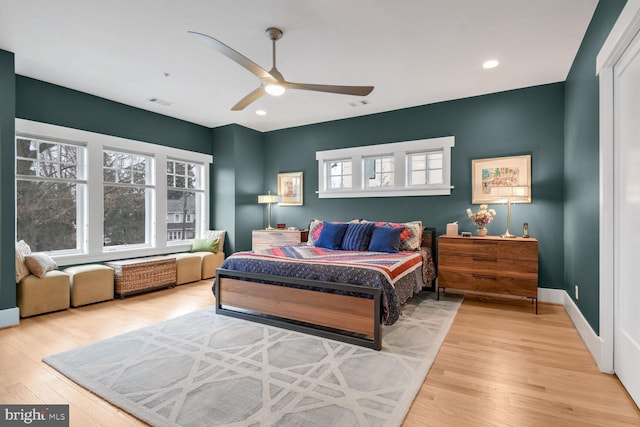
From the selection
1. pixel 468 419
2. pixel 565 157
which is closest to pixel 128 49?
pixel 468 419

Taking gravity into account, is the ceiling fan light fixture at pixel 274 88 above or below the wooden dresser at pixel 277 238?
above

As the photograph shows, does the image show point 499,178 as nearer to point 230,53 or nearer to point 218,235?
point 230,53

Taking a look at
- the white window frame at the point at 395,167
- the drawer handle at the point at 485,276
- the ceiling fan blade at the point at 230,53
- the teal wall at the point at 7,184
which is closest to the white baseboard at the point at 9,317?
the teal wall at the point at 7,184

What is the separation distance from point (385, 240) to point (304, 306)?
158 cm

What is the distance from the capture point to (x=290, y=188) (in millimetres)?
6207

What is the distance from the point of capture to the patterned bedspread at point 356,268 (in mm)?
2795

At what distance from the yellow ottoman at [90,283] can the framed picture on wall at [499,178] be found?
5.19 m

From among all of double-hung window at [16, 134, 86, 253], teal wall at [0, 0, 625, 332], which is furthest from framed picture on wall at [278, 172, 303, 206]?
double-hung window at [16, 134, 86, 253]

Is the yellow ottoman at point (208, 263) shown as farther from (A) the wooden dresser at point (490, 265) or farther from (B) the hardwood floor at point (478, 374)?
(A) the wooden dresser at point (490, 265)

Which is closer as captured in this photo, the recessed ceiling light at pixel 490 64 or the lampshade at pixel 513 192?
the recessed ceiling light at pixel 490 64

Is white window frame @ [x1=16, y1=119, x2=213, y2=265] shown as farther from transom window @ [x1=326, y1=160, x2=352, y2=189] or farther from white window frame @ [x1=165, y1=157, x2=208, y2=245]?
transom window @ [x1=326, y1=160, x2=352, y2=189]

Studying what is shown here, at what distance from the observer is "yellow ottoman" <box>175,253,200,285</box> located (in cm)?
513

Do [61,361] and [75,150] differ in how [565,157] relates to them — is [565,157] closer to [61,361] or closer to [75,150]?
[61,361]

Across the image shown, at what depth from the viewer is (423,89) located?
4.30 m
